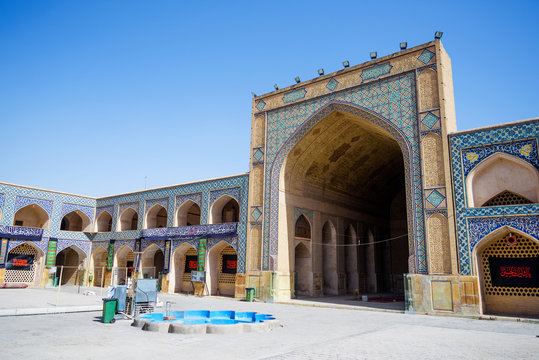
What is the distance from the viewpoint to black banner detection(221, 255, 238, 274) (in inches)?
692

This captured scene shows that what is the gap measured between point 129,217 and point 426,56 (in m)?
17.3

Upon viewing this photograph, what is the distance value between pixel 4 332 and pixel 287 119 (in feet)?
38.2

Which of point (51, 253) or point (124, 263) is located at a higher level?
point (51, 253)

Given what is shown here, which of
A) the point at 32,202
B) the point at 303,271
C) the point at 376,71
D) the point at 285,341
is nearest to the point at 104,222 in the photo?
the point at 32,202

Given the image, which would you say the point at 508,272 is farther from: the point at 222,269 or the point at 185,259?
the point at 185,259

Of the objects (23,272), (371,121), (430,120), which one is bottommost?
(23,272)

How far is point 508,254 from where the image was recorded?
11.2 metres

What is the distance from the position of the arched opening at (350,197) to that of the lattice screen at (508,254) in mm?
2608

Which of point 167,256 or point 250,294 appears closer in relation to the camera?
point 250,294

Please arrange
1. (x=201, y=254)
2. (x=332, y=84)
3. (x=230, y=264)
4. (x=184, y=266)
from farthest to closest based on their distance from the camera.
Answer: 1. (x=184, y=266)
2. (x=230, y=264)
3. (x=201, y=254)
4. (x=332, y=84)

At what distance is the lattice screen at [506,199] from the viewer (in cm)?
1120

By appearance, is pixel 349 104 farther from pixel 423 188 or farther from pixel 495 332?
pixel 495 332

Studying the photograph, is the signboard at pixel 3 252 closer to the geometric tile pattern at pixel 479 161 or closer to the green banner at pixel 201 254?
the green banner at pixel 201 254

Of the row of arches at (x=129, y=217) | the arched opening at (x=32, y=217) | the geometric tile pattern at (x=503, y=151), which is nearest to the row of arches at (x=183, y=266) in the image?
the row of arches at (x=129, y=217)
